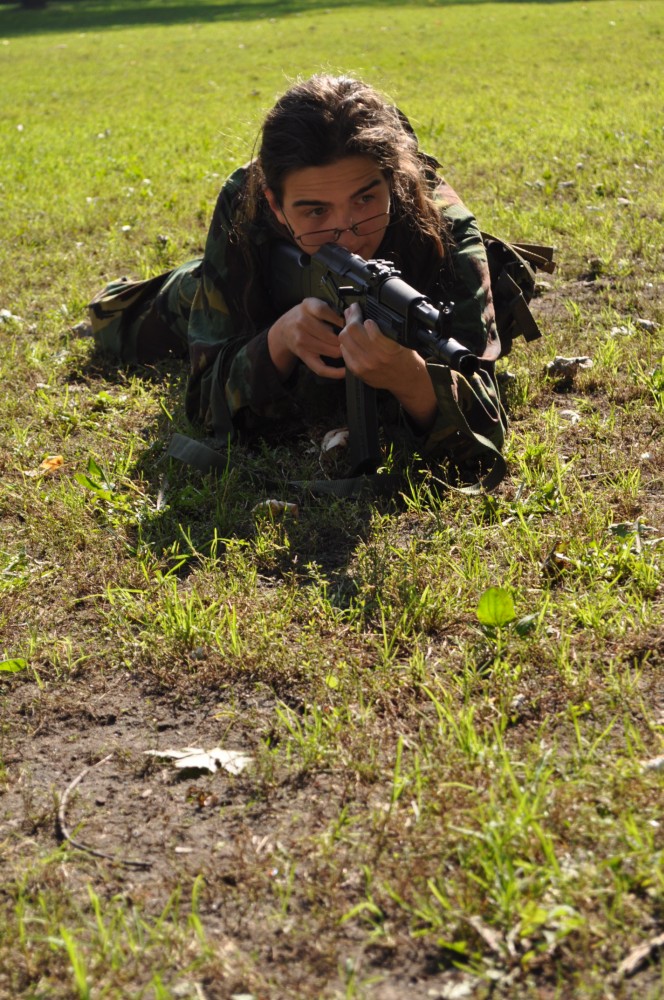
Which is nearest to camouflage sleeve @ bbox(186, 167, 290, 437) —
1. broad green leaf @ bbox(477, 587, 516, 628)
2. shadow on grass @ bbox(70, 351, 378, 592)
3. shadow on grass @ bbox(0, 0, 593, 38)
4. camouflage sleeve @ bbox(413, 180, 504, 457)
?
shadow on grass @ bbox(70, 351, 378, 592)

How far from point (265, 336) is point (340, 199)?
561 mm

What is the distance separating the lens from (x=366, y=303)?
3008mm

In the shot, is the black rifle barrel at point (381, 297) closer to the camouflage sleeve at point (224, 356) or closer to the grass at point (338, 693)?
the camouflage sleeve at point (224, 356)

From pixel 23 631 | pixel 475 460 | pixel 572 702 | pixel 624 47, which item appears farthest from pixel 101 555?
pixel 624 47

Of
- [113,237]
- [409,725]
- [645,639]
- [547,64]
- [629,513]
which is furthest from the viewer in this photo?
[547,64]

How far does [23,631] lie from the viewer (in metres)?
3.05

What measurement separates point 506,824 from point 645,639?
0.80 m

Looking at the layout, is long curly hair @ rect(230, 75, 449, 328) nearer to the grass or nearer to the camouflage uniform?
the camouflage uniform

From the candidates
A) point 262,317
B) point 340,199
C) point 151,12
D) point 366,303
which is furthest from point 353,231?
point 151,12

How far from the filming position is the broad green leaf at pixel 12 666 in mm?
2848

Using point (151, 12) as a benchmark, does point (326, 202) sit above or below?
below

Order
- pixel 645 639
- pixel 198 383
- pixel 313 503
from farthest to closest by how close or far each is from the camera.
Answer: pixel 198 383, pixel 313 503, pixel 645 639

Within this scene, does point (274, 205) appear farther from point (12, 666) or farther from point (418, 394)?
point (12, 666)

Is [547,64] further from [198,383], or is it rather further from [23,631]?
[23,631]
